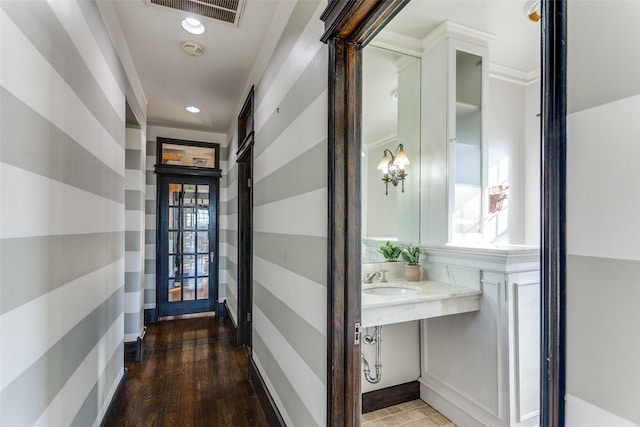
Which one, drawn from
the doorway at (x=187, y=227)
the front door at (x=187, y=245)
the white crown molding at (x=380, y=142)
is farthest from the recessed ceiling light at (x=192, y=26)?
the front door at (x=187, y=245)

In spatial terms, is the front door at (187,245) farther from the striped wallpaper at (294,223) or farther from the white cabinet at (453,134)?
the white cabinet at (453,134)

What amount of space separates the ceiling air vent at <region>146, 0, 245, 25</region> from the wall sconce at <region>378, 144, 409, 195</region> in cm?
149

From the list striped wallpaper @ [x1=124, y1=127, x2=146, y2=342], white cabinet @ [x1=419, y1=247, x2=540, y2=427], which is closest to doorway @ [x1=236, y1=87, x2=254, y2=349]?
striped wallpaper @ [x1=124, y1=127, x2=146, y2=342]

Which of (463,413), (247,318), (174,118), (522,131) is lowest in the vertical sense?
(463,413)

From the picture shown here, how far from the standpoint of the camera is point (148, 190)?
4.45 m

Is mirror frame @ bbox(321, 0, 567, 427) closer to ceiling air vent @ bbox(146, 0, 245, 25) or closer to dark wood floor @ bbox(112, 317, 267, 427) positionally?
ceiling air vent @ bbox(146, 0, 245, 25)

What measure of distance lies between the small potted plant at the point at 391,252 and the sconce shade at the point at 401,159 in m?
0.67

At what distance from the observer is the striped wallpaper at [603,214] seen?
452 mm

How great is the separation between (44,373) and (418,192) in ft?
8.03

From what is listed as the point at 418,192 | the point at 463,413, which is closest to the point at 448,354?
the point at 463,413

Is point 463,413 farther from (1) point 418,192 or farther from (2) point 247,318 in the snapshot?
(2) point 247,318

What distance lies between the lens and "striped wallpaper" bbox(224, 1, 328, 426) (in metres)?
1.45

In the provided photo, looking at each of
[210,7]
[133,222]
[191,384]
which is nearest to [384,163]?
[210,7]

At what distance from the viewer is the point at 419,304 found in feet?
6.30
